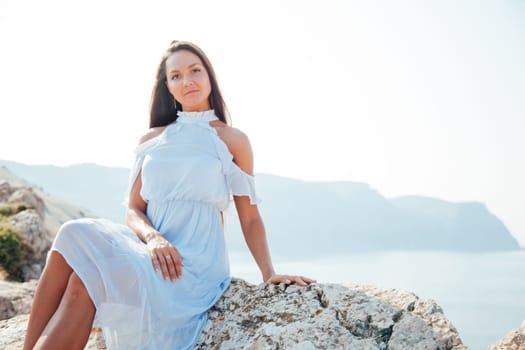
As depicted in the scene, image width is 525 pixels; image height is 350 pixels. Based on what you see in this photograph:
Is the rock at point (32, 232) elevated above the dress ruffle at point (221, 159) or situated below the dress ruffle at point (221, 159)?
below

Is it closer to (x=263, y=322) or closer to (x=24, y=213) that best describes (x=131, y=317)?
(x=263, y=322)

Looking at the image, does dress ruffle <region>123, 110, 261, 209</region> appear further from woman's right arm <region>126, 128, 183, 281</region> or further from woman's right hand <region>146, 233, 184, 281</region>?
woman's right hand <region>146, 233, 184, 281</region>

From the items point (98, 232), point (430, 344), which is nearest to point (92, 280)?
point (98, 232)

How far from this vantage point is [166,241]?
2990mm

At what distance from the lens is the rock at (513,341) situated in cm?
262

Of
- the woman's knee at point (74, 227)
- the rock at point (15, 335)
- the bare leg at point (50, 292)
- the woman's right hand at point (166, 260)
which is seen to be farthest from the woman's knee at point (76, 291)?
the rock at point (15, 335)

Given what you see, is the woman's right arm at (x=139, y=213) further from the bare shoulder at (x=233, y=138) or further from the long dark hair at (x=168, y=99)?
the bare shoulder at (x=233, y=138)

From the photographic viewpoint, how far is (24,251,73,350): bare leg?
2.68 metres

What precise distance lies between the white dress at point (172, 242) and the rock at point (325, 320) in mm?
173

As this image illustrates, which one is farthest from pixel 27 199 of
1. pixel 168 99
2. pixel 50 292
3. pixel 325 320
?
pixel 325 320

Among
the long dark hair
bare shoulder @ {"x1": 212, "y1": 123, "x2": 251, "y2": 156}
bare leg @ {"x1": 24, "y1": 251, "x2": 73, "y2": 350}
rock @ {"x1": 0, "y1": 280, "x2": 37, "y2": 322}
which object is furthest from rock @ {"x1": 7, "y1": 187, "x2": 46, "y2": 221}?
bare leg @ {"x1": 24, "y1": 251, "x2": 73, "y2": 350}

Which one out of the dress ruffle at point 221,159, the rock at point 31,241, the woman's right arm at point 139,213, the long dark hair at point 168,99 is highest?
the long dark hair at point 168,99

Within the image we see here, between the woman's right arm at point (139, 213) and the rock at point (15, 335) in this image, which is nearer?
the woman's right arm at point (139, 213)

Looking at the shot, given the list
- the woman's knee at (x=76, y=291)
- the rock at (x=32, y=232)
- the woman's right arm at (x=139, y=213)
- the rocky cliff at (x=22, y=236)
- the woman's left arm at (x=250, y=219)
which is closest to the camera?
the woman's knee at (x=76, y=291)
